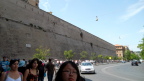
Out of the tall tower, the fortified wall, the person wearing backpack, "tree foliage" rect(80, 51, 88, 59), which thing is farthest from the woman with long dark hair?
the tall tower

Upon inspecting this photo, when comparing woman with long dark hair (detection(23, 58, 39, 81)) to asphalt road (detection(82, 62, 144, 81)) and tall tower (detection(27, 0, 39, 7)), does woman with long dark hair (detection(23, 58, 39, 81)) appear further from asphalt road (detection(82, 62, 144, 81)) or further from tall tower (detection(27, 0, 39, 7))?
tall tower (detection(27, 0, 39, 7))

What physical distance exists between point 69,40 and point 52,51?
28.5 feet

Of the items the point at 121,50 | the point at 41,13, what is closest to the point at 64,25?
the point at 41,13

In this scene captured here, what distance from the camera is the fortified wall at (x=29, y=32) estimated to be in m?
20.0

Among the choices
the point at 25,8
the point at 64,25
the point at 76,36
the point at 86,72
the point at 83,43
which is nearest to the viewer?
the point at 86,72

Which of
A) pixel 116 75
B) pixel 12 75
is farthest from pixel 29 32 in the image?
pixel 12 75

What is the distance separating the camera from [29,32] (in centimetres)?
2414

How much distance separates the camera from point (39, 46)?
2519 cm

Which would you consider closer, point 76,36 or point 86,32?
point 76,36

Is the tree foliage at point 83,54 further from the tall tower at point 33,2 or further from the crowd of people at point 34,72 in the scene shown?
the crowd of people at point 34,72

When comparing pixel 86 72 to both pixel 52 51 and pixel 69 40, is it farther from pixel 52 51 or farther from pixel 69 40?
pixel 69 40

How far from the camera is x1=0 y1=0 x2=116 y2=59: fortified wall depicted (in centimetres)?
2003

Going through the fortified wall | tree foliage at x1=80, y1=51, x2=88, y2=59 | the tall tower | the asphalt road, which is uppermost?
the tall tower

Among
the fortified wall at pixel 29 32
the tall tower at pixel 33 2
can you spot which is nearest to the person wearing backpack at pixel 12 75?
the fortified wall at pixel 29 32
